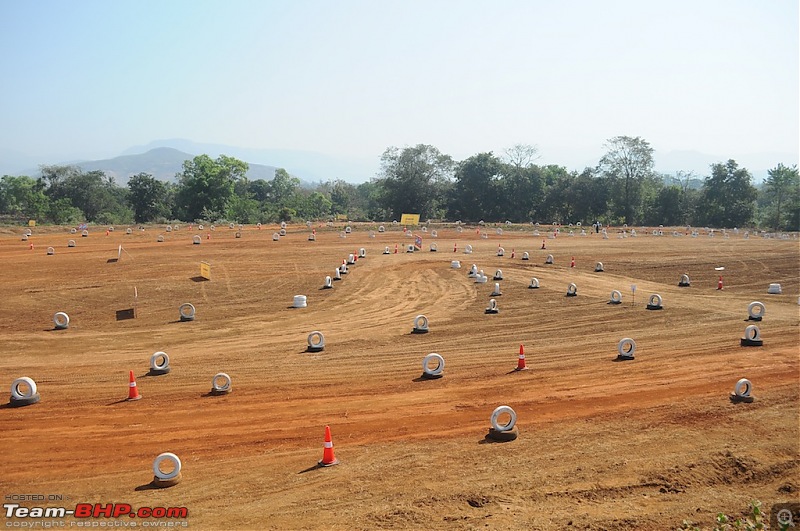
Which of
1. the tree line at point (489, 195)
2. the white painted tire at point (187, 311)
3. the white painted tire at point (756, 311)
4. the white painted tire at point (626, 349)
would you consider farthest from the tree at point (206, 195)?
the white painted tire at point (626, 349)

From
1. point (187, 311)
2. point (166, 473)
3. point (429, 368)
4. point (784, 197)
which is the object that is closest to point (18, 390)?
point (166, 473)

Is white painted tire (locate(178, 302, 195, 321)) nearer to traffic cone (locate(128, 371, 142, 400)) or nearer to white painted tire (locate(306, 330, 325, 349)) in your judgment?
white painted tire (locate(306, 330, 325, 349))

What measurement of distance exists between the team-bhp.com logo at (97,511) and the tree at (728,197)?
10060 centimetres

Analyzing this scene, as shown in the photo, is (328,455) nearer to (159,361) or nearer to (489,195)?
(159,361)

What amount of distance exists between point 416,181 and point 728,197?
166ft

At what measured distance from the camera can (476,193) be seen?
326ft

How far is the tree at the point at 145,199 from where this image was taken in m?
94.9

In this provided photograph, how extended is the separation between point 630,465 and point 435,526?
14.1ft

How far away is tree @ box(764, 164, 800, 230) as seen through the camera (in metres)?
86.9

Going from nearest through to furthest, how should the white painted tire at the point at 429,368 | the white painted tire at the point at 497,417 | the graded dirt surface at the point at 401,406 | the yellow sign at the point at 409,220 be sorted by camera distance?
the graded dirt surface at the point at 401,406, the white painted tire at the point at 497,417, the white painted tire at the point at 429,368, the yellow sign at the point at 409,220

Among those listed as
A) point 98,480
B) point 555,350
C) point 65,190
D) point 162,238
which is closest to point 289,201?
point 65,190

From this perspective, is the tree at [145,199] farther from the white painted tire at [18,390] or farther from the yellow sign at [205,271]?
the white painted tire at [18,390]

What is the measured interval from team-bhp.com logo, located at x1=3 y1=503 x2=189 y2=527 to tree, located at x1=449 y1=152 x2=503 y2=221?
92.0 metres

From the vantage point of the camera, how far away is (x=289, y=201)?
342ft
